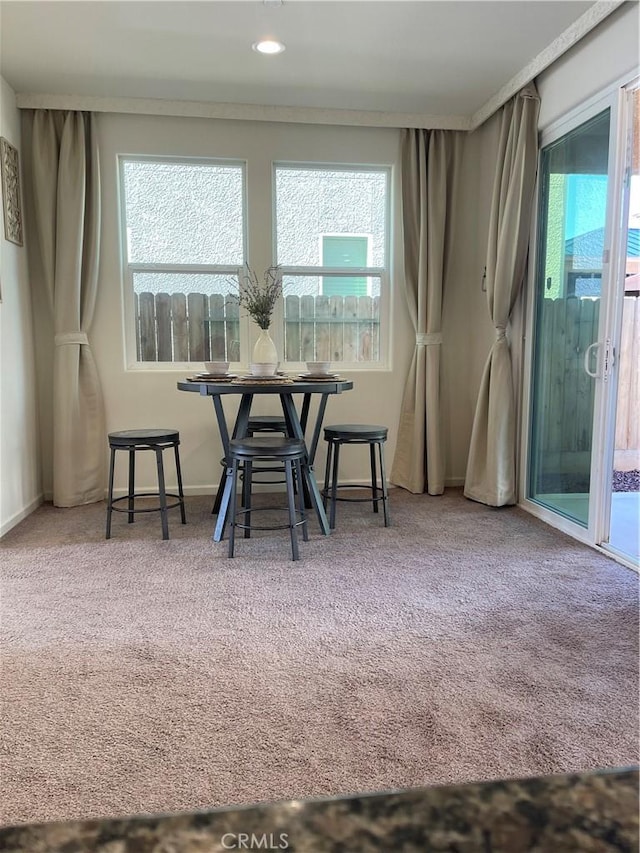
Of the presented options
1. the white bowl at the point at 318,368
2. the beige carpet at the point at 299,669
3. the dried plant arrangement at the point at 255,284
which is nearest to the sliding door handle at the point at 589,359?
the beige carpet at the point at 299,669

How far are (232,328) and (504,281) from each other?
1875mm

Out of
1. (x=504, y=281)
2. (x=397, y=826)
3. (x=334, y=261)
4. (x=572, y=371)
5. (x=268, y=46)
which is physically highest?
(x=268, y=46)

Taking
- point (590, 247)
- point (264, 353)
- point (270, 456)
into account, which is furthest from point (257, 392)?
point (590, 247)

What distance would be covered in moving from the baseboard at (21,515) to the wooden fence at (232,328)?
1.17m

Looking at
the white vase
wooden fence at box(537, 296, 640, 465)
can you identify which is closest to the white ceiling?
wooden fence at box(537, 296, 640, 465)

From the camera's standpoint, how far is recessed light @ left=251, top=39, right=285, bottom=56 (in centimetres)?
313

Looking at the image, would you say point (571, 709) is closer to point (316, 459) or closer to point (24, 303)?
point (316, 459)

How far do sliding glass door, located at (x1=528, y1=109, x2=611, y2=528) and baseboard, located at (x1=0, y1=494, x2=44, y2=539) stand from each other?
3.14m

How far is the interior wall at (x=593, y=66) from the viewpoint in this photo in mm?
2701

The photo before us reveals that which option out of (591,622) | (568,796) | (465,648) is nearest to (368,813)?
(568,796)

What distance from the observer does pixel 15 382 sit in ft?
11.9

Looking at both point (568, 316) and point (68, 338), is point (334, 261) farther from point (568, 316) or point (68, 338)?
point (68, 338)

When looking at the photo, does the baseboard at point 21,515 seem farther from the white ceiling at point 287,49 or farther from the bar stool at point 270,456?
the white ceiling at point 287,49

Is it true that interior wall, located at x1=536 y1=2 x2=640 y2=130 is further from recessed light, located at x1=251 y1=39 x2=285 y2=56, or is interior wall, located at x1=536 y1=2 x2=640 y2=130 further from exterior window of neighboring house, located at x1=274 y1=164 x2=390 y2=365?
recessed light, located at x1=251 y1=39 x2=285 y2=56
